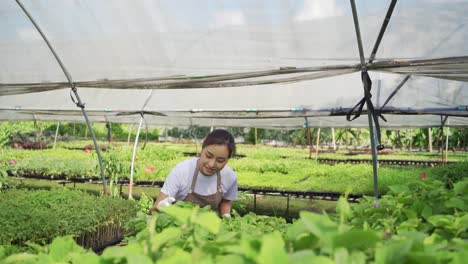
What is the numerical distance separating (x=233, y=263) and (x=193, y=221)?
0.12 m

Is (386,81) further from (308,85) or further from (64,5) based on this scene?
(64,5)

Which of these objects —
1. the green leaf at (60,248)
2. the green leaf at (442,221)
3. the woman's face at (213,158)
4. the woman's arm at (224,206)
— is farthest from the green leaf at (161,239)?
the woman's arm at (224,206)

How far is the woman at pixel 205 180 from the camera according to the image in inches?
119

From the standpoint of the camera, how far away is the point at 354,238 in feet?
2.31

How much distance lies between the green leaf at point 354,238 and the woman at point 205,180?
2.29m

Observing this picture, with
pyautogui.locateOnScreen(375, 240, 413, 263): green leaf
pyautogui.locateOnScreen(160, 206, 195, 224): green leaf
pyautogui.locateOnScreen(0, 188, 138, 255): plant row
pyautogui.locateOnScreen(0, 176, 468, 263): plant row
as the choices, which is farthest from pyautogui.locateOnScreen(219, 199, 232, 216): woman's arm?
pyautogui.locateOnScreen(375, 240, 413, 263): green leaf

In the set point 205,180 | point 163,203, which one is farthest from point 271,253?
point 205,180

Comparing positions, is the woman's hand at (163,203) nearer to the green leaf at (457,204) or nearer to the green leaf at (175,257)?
the green leaf at (175,257)

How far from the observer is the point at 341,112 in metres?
6.01

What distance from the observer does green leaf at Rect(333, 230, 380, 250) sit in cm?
70

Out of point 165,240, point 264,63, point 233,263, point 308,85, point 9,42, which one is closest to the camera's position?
point 233,263

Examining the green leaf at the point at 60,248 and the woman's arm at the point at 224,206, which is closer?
the green leaf at the point at 60,248

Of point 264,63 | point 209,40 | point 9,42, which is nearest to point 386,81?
point 264,63

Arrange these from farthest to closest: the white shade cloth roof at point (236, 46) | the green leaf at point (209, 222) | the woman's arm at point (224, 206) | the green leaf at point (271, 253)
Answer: the woman's arm at point (224, 206), the white shade cloth roof at point (236, 46), the green leaf at point (209, 222), the green leaf at point (271, 253)
